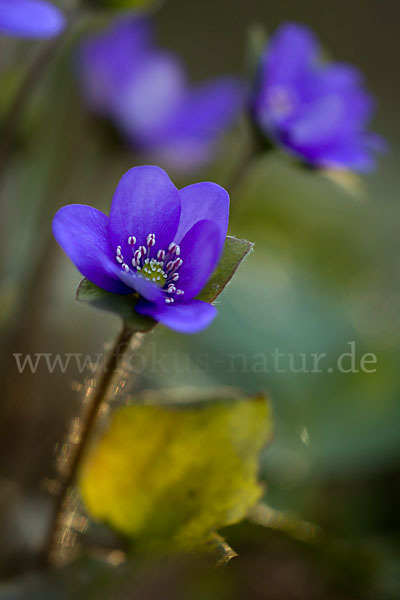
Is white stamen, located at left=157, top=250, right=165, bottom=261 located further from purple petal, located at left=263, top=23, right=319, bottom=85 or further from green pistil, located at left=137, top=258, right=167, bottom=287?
purple petal, located at left=263, top=23, right=319, bottom=85

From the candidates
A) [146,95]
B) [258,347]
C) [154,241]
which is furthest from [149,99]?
[154,241]

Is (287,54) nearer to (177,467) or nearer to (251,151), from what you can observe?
(251,151)

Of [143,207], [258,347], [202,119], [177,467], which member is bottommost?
[258,347]

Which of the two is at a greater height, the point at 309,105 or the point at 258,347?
the point at 309,105

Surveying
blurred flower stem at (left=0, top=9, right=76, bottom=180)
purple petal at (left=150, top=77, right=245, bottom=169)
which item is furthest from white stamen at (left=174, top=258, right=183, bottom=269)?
purple petal at (left=150, top=77, right=245, bottom=169)

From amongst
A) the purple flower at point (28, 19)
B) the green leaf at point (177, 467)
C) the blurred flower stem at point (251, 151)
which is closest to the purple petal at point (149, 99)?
the blurred flower stem at point (251, 151)

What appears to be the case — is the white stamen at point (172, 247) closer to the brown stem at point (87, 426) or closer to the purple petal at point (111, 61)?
the brown stem at point (87, 426)
